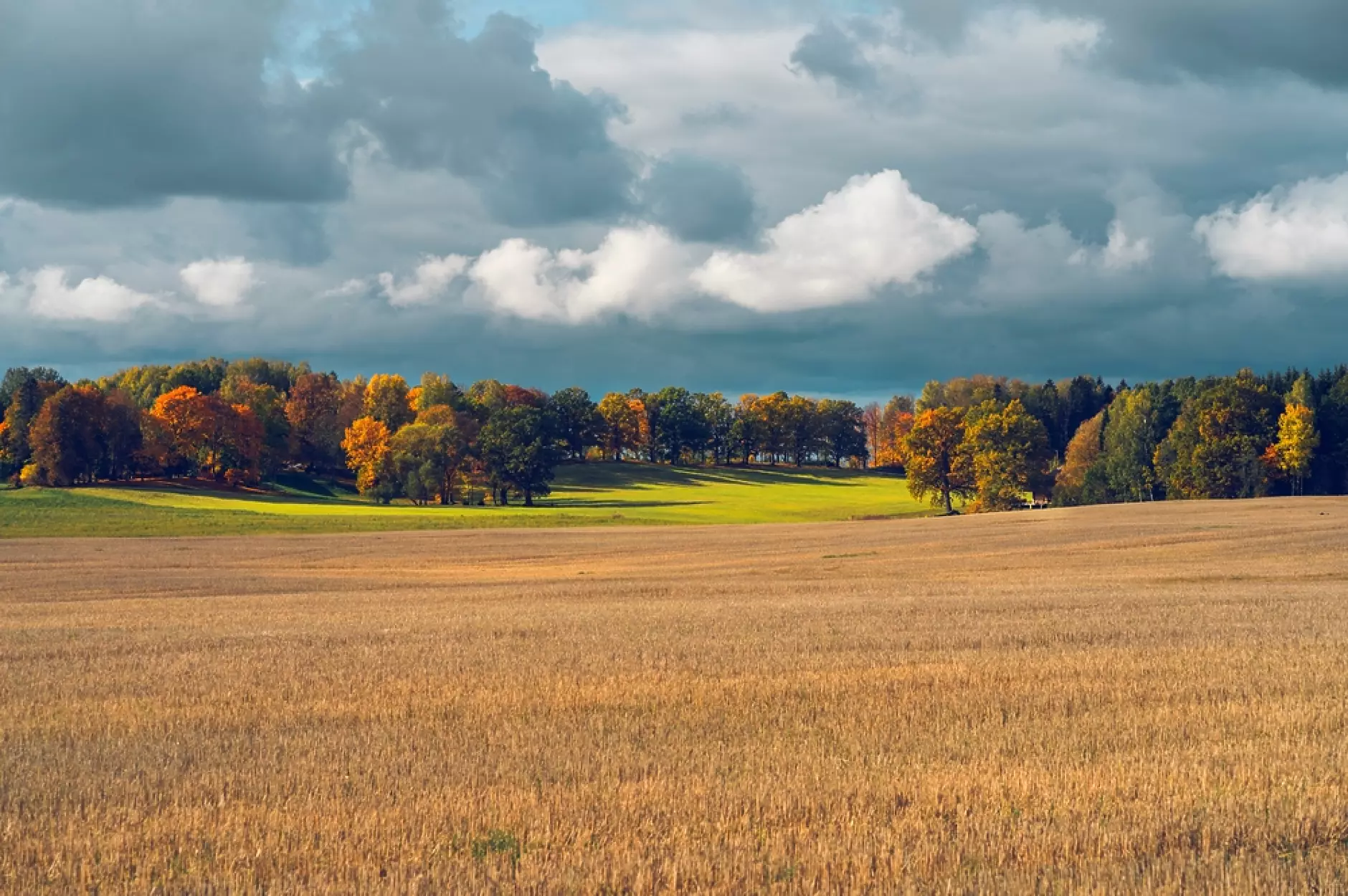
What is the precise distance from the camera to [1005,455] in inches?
4094

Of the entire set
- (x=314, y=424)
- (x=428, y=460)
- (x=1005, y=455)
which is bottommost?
(x=428, y=460)

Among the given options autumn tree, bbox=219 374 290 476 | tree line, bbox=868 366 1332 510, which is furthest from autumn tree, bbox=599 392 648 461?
tree line, bbox=868 366 1332 510

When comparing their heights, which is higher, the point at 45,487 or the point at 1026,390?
the point at 1026,390

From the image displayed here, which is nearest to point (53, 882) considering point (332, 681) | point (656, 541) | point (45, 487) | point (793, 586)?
point (332, 681)

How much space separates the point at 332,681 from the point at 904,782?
9033 millimetres

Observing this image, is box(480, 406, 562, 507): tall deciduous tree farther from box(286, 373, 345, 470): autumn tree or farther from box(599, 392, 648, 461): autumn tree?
box(599, 392, 648, 461): autumn tree

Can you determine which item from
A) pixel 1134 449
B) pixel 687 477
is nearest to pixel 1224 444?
pixel 1134 449

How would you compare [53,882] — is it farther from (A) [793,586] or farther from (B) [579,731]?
(A) [793,586]

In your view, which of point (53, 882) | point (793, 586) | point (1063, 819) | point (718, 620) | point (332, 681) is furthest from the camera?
point (793, 586)

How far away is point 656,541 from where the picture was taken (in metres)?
67.6

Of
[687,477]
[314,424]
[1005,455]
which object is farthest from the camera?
[687,477]

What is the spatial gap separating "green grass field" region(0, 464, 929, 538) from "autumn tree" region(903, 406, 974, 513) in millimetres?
3227

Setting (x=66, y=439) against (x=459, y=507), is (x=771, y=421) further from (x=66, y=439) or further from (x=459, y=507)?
(x=66, y=439)

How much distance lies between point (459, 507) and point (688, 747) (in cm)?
9981
